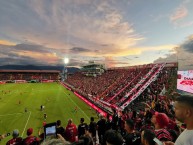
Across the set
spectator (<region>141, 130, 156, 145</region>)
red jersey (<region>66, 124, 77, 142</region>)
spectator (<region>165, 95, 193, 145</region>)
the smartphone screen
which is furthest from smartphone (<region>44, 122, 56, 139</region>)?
spectator (<region>165, 95, 193, 145</region>)

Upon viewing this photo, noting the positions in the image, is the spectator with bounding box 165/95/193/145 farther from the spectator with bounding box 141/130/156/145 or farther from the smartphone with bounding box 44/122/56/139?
the smartphone with bounding box 44/122/56/139

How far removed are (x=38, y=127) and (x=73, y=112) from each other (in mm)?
7896

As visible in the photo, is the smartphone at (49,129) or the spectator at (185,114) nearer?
the spectator at (185,114)

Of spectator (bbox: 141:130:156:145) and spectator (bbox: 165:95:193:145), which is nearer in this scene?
spectator (bbox: 165:95:193:145)

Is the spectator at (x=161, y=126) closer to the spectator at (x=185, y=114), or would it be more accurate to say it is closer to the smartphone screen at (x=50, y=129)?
the spectator at (x=185, y=114)

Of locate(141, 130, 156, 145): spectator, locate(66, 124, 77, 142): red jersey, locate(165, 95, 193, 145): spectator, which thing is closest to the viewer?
locate(165, 95, 193, 145): spectator

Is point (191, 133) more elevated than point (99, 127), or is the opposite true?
point (191, 133)

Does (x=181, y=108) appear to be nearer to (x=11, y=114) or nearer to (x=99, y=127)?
(x=99, y=127)

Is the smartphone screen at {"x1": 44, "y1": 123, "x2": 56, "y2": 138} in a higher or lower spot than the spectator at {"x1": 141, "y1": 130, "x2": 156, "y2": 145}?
lower

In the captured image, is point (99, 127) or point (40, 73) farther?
point (40, 73)

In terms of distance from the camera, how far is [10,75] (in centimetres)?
12756

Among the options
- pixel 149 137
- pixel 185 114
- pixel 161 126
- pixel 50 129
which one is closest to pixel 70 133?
pixel 50 129

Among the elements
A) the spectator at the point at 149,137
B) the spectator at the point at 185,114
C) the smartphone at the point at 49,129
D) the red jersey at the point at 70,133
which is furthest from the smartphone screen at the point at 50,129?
the spectator at the point at 185,114

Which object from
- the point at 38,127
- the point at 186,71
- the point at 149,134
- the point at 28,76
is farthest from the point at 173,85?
the point at 28,76
